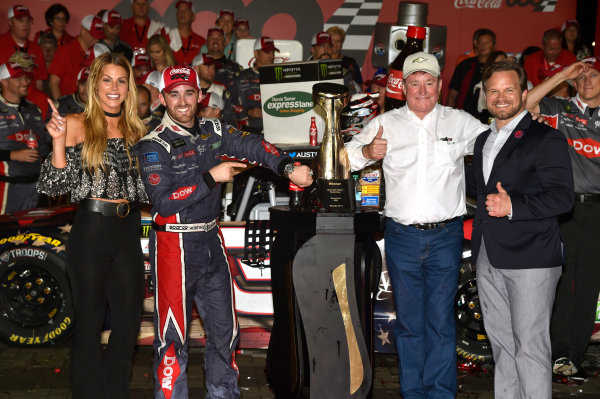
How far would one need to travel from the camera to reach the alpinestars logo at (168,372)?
11.9ft

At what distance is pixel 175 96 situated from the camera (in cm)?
367

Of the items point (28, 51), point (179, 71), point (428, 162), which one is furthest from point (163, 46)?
point (428, 162)

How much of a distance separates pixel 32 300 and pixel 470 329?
3.26 metres

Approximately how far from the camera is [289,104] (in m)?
5.18

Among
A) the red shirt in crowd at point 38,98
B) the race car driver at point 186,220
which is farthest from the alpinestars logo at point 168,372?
the red shirt in crowd at point 38,98

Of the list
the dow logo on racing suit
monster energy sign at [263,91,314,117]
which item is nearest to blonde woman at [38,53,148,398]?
the dow logo on racing suit

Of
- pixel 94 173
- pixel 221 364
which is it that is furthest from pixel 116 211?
pixel 221 364

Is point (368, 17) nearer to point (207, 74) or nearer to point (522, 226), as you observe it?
point (207, 74)

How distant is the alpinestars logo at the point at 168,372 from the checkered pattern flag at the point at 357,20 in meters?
7.46

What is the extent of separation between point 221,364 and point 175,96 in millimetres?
1547

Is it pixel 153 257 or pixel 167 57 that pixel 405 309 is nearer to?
pixel 153 257

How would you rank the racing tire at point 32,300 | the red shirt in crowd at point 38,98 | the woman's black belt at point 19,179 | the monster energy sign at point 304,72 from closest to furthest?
1. the racing tire at point 32,300
2. the monster energy sign at point 304,72
3. the woman's black belt at point 19,179
4. the red shirt in crowd at point 38,98

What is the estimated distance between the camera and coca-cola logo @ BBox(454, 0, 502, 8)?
1034cm

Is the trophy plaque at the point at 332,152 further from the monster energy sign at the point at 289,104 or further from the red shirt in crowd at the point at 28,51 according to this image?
the red shirt in crowd at the point at 28,51
